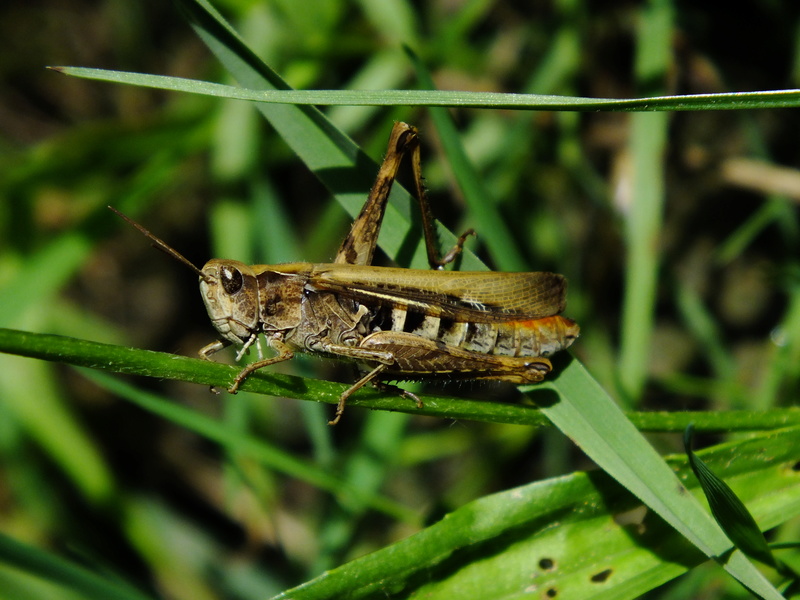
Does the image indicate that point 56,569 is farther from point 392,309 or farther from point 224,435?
point 392,309

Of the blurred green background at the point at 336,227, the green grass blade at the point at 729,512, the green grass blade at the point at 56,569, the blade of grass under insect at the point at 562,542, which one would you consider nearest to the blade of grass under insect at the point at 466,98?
the green grass blade at the point at 729,512

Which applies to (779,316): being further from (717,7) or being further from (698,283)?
(717,7)

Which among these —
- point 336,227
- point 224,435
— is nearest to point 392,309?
point 224,435

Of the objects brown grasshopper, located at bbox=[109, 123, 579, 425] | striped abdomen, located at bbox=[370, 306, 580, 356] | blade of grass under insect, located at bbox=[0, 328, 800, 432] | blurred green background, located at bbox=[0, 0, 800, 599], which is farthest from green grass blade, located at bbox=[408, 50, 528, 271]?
blurred green background, located at bbox=[0, 0, 800, 599]

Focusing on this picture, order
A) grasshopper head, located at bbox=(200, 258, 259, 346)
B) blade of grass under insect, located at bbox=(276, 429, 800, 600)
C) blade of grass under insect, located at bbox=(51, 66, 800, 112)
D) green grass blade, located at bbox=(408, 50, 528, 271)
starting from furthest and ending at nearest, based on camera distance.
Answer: grasshopper head, located at bbox=(200, 258, 259, 346), green grass blade, located at bbox=(408, 50, 528, 271), blade of grass under insect, located at bbox=(276, 429, 800, 600), blade of grass under insect, located at bbox=(51, 66, 800, 112)

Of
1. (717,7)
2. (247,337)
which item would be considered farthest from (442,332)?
(717,7)

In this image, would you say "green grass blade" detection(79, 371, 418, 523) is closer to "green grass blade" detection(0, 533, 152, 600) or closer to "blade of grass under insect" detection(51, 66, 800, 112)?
"green grass blade" detection(0, 533, 152, 600)
